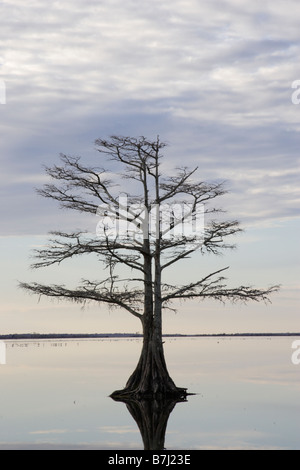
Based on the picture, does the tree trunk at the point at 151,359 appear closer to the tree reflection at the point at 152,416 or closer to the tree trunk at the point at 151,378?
the tree trunk at the point at 151,378

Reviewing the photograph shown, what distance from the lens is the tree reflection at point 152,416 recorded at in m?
26.1

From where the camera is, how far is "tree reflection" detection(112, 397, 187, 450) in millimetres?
26078

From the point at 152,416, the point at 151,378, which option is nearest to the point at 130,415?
the point at 152,416

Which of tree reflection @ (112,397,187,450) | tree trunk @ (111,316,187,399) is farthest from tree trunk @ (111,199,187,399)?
tree reflection @ (112,397,187,450)

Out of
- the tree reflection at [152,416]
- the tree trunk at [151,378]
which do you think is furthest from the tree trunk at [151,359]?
the tree reflection at [152,416]

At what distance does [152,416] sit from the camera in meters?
31.7

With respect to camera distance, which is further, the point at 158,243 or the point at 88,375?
the point at 88,375

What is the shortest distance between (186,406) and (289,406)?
5.25m

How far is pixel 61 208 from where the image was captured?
40.1 meters

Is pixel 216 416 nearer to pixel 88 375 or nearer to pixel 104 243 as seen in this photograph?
pixel 104 243

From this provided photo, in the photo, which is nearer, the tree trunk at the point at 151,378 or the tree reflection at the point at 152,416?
the tree reflection at the point at 152,416

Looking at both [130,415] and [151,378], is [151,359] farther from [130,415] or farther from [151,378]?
[130,415]

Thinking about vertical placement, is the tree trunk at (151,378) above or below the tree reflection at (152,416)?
above
